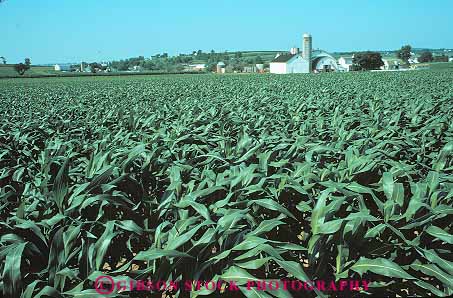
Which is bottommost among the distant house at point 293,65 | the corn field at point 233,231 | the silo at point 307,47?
the corn field at point 233,231

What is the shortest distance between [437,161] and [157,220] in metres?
2.50

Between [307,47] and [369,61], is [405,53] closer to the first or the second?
[369,61]

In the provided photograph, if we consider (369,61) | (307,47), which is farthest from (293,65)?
(369,61)

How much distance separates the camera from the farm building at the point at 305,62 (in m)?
84.9

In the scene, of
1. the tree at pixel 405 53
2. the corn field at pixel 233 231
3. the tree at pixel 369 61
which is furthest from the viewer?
the tree at pixel 405 53

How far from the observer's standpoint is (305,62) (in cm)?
8631

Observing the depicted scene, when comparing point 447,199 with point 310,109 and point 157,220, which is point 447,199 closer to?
point 157,220

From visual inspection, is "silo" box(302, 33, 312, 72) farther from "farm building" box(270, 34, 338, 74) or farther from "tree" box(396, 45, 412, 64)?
"tree" box(396, 45, 412, 64)

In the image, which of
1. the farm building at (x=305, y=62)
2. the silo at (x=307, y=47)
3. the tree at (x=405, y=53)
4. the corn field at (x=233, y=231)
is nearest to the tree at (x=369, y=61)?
the farm building at (x=305, y=62)

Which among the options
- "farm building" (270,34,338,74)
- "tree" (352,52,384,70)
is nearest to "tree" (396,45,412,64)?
"tree" (352,52,384,70)

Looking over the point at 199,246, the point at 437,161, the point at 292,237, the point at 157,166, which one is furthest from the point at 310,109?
the point at 199,246

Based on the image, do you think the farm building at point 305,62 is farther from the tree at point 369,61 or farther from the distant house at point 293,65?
the tree at point 369,61

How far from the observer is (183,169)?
119 inches

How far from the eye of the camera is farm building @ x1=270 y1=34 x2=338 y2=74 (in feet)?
279
